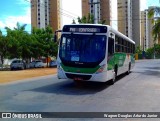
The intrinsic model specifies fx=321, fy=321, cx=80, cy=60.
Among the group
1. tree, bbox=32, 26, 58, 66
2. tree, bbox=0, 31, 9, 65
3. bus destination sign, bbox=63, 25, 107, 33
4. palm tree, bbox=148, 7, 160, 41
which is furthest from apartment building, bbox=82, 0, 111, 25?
bus destination sign, bbox=63, 25, 107, 33

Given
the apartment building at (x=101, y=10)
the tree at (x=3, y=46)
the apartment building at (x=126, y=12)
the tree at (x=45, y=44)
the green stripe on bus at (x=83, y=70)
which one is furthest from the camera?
the apartment building at (x=126, y=12)

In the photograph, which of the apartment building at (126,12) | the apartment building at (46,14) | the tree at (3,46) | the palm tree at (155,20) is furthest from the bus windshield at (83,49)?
the apartment building at (126,12)

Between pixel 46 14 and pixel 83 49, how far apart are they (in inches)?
2212

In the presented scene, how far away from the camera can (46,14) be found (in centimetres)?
7031

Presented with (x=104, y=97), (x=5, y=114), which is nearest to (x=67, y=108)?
(x=5, y=114)

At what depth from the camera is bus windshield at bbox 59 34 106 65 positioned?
15.3 meters

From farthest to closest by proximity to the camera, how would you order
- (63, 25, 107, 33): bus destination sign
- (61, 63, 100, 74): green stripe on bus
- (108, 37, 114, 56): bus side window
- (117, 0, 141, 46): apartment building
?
(117, 0, 141, 46): apartment building → (108, 37, 114, 56): bus side window → (63, 25, 107, 33): bus destination sign → (61, 63, 100, 74): green stripe on bus

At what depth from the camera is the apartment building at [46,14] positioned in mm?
61675

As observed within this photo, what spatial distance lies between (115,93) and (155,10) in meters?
24.5

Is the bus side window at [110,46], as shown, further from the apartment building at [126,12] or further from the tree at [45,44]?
the apartment building at [126,12]

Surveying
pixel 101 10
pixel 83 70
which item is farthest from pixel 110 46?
pixel 101 10

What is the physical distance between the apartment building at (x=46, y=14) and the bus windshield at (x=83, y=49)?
144 ft

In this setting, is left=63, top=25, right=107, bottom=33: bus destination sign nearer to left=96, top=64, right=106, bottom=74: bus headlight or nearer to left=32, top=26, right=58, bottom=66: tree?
left=96, top=64, right=106, bottom=74: bus headlight

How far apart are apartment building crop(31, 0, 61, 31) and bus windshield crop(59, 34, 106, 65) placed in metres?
44.0
